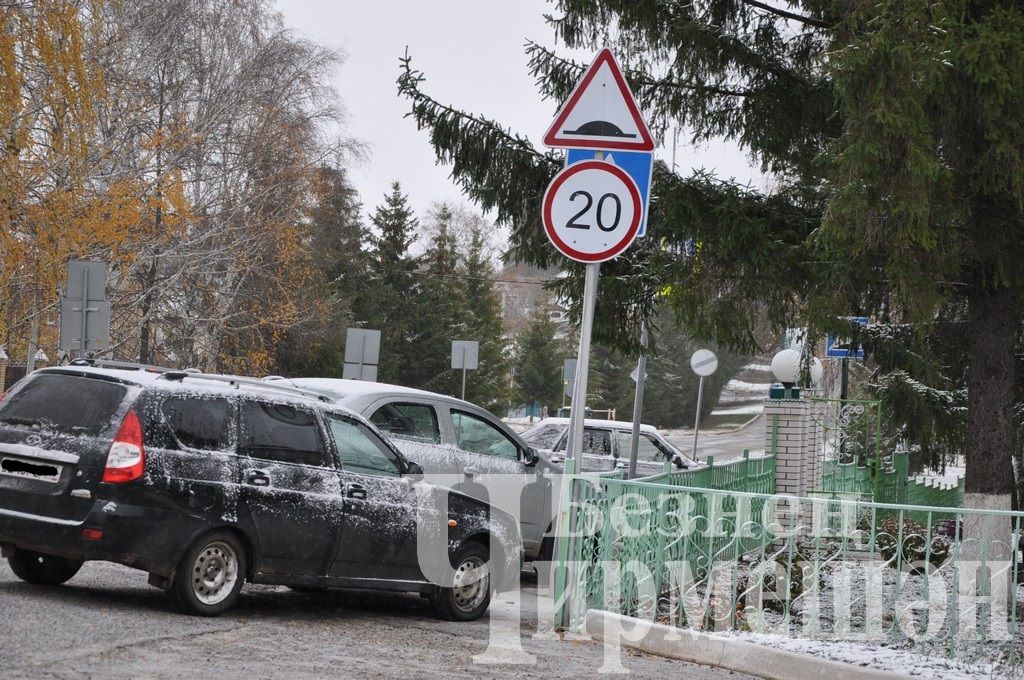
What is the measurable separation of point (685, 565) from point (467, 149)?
6.19 meters

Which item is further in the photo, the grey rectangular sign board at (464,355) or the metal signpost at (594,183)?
the grey rectangular sign board at (464,355)

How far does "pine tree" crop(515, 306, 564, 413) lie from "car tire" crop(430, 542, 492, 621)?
69060 millimetres

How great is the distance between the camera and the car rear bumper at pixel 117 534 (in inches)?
302

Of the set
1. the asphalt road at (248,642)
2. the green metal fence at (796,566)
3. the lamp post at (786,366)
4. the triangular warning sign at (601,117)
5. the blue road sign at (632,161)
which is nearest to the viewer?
the asphalt road at (248,642)

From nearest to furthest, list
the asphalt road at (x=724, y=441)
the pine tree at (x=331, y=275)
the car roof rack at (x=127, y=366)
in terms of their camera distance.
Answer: the car roof rack at (x=127, y=366), the pine tree at (x=331, y=275), the asphalt road at (x=724, y=441)

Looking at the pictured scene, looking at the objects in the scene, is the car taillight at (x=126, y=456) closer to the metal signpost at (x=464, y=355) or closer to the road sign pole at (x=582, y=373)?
the road sign pole at (x=582, y=373)

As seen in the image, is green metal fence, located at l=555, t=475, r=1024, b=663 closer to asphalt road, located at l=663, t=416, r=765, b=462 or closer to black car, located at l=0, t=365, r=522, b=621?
black car, located at l=0, t=365, r=522, b=621

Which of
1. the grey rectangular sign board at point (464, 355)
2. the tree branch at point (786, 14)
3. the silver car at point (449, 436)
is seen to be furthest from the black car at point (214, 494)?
the grey rectangular sign board at point (464, 355)

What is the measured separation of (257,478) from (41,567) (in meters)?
1.68

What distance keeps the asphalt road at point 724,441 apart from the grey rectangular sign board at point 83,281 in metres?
35.0

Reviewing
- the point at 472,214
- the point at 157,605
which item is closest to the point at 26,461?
the point at 157,605

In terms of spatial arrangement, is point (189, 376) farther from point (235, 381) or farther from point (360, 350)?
point (360, 350)

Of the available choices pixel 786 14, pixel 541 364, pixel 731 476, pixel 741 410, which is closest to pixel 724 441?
pixel 541 364

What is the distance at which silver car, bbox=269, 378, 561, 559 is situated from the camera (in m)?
11.5
